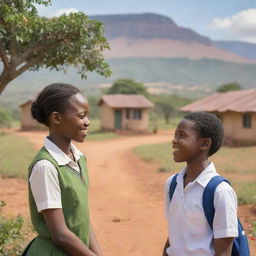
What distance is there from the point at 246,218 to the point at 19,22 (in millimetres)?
5321

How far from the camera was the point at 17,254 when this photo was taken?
4941 mm

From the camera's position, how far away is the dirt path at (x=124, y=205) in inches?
254

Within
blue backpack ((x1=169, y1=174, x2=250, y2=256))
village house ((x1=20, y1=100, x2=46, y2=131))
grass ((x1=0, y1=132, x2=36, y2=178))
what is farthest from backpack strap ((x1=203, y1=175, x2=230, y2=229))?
village house ((x1=20, y1=100, x2=46, y2=131))

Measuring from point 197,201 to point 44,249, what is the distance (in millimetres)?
839

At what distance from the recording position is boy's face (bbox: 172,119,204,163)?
2.38 m

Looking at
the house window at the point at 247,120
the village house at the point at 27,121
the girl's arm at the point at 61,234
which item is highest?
the girl's arm at the point at 61,234

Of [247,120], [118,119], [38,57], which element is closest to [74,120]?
[38,57]

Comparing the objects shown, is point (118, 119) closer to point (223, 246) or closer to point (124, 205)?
point (124, 205)

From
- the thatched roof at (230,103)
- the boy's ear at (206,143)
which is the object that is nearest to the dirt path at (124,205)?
the boy's ear at (206,143)

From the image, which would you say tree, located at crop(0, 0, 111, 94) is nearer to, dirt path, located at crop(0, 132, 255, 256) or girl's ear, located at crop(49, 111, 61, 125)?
dirt path, located at crop(0, 132, 255, 256)

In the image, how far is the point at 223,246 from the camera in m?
2.19

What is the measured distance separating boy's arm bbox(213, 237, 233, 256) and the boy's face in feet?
1.58

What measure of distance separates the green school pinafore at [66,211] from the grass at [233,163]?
22.9 ft

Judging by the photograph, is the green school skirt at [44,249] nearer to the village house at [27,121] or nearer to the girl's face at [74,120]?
the girl's face at [74,120]
